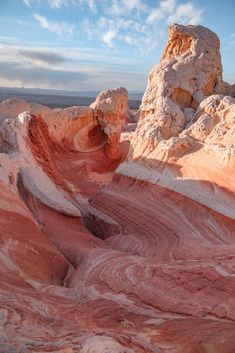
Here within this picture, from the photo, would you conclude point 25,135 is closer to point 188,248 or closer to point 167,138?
point 167,138

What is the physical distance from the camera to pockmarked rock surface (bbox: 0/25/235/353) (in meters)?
4.69

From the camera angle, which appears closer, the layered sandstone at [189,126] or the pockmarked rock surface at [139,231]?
the pockmarked rock surface at [139,231]

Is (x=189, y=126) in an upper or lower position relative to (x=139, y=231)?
upper

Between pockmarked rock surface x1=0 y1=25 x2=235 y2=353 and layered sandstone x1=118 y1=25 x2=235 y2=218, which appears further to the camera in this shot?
layered sandstone x1=118 y1=25 x2=235 y2=218

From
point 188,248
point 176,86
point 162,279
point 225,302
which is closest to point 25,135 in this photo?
point 176,86

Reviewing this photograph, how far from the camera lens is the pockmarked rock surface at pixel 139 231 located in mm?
4688

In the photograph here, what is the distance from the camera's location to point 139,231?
9.42 meters

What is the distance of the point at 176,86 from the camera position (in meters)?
12.8

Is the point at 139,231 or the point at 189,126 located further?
the point at 189,126

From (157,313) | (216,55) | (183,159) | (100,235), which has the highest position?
(216,55)

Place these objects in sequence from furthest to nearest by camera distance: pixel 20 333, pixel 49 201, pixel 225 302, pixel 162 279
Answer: pixel 49 201 < pixel 162 279 < pixel 225 302 < pixel 20 333

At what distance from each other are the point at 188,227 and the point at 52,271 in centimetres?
273

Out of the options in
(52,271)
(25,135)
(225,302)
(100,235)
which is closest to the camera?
(225,302)

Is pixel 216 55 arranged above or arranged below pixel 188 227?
above
